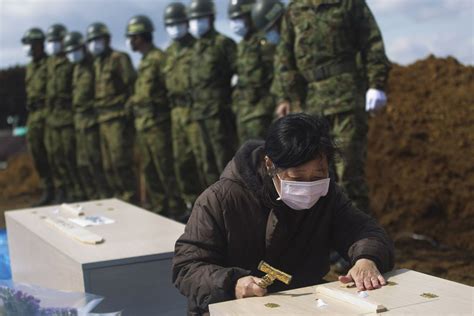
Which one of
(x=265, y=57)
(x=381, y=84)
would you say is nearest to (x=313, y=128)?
(x=381, y=84)

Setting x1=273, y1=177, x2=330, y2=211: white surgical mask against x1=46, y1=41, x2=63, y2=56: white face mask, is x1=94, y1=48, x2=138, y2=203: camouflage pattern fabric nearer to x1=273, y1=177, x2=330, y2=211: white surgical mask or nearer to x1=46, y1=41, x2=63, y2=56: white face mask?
x1=46, y1=41, x2=63, y2=56: white face mask

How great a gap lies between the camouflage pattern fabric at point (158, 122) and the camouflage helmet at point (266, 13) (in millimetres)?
1915

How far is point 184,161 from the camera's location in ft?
25.1

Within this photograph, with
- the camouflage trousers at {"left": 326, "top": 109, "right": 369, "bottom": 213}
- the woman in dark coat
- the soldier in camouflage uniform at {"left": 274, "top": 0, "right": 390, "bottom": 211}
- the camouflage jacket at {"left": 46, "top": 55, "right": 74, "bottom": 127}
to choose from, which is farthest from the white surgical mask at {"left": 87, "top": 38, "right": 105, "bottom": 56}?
the woman in dark coat

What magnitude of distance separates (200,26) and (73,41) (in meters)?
3.05

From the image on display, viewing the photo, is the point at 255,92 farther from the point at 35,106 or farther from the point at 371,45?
the point at 35,106

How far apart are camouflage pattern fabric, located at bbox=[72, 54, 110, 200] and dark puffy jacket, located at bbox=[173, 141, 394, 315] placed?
6805mm

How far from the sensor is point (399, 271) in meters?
2.53

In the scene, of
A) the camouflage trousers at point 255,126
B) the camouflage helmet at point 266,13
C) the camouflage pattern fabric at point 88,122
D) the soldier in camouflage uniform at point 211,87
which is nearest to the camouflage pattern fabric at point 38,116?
the camouflage pattern fabric at point 88,122

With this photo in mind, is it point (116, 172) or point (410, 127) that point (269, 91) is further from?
point (116, 172)

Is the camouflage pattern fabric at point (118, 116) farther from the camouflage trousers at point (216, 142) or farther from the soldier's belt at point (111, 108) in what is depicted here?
the camouflage trousers at point (216, 142)

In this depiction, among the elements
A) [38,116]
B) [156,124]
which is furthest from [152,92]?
[38,116]

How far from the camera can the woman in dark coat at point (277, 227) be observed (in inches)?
92.0

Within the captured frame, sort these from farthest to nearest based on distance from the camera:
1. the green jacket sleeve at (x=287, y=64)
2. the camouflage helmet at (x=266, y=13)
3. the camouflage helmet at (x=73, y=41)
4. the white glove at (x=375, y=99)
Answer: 1. the camouflage helmet at (x=73, y=41)
2. the camouflage helmet at (x=266, y=13)
3. the green jacket sleeve at (x=287, y=64)
4. the white glove at (x=375, y=99)
